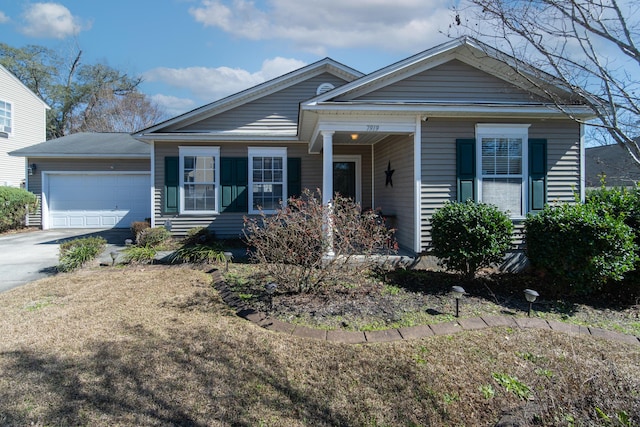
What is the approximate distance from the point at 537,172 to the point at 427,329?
5.02m

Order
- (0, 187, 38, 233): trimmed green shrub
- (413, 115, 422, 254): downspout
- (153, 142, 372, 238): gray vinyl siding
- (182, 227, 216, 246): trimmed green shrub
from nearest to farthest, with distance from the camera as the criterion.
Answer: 1. (413, 115, 422, 254): downspout
2. (182, 227, 216, 246): trimmed green shrub
3. (153, 142, 372, 238): gray vinyl siding
4. (0, 187, 38, 233): trimmed green shrub

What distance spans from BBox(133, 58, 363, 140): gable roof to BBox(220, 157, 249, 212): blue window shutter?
4.63 ft

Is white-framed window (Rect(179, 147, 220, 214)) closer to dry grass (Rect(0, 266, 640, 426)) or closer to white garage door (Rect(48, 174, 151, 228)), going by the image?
white garage door (Rect(48, 174, 151, 228))

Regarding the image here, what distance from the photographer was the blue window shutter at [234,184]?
9938mm

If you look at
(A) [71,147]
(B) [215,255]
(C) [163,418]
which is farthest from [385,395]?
(A) [71,147]

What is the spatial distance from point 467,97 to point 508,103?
2.60ft

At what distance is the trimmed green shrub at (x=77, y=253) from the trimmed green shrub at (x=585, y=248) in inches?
331

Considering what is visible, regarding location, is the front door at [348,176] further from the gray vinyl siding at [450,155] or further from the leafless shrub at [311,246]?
the leafless shrub at [311,246]

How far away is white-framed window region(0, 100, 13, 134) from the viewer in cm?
1575

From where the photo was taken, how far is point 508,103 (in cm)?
698

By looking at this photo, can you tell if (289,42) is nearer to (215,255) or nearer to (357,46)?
(357,46)

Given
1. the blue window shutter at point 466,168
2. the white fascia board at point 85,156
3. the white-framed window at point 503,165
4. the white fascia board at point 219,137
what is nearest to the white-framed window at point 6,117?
the white fascia board at point 85,156

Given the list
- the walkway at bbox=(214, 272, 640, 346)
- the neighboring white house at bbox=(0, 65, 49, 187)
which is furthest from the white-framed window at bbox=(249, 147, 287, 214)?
the neighboring white house at bbox=(0, 65, 49, 187)

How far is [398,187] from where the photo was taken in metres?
8.20
